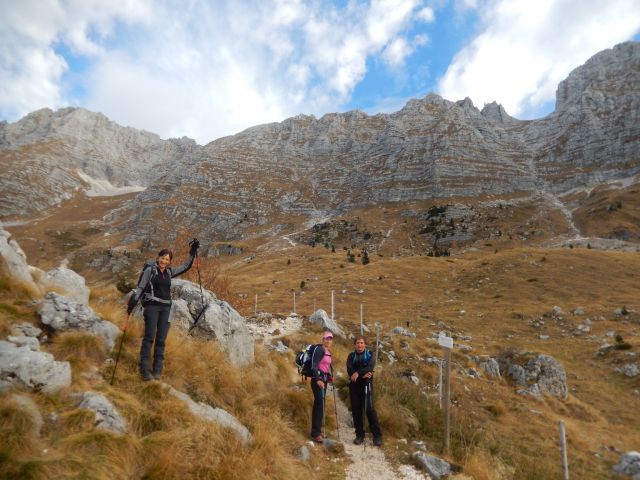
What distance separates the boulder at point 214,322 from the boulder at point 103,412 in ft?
13.4

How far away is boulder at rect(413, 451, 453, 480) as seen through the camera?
6.73 meters

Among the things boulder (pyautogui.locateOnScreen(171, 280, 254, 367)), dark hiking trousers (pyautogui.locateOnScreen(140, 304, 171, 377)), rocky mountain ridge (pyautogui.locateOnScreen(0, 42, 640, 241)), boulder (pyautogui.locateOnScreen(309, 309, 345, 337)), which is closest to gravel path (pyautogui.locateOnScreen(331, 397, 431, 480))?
boulder (pyautogui.locateOnScreen(171, 280, 254, 367))

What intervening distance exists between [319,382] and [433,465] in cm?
257

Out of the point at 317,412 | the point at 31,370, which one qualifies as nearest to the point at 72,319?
the point at 31,370

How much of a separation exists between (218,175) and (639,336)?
130m

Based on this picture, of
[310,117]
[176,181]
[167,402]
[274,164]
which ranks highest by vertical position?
[310,117]

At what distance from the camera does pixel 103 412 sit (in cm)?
502

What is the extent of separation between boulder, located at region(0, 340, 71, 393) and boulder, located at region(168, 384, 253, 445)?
1572 mm

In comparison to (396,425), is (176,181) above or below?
above

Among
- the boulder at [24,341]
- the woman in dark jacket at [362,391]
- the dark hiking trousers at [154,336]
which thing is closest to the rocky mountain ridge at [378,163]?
the woman in dark jacket at [362,391]

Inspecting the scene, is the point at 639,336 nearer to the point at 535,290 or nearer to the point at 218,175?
the point at 535,290

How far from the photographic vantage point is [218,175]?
136375 millimetres

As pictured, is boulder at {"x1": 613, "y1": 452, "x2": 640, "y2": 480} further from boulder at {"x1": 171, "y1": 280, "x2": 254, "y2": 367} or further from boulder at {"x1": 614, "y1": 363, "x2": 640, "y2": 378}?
boulder at {"x1": 171, "y1": 280, "x2": 254, "y2": 367}

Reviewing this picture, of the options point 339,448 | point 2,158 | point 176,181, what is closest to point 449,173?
point 176,181
